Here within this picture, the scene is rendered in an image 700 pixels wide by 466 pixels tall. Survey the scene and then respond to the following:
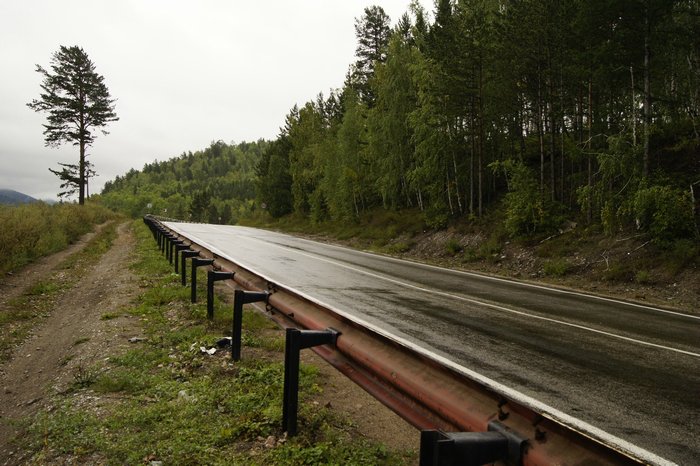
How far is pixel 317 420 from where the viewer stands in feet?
12.2

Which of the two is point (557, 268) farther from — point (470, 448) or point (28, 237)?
point (28, 237)

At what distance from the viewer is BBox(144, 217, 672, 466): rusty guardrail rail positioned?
66.2 inches

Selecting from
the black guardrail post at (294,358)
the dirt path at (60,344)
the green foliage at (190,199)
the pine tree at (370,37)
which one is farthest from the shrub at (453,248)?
the green foliage at (190,199)

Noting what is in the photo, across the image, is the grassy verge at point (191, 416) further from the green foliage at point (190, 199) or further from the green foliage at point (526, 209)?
the green foliage at point (190, 199)

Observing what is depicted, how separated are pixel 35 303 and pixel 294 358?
356 inches

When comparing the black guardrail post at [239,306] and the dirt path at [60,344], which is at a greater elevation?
the black guardrail post at [239,306]

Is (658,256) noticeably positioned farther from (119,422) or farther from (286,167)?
(286,167)

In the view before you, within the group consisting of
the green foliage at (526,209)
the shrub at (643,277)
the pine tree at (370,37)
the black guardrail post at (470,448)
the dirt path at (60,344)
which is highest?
the pine tree at (370,37)

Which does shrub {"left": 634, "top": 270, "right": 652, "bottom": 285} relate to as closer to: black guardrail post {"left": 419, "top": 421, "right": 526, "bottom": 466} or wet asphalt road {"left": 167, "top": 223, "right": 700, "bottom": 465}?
wet asphalt road {"left": 167, "top": 223, "right": 700, "bottom": 465}

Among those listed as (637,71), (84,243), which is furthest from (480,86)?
(84,243)

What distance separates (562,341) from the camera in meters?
6.13

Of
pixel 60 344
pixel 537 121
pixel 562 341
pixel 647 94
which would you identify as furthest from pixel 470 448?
pixel 537 121

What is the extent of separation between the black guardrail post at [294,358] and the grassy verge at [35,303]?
5.42 meters

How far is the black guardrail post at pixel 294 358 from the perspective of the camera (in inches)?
134
